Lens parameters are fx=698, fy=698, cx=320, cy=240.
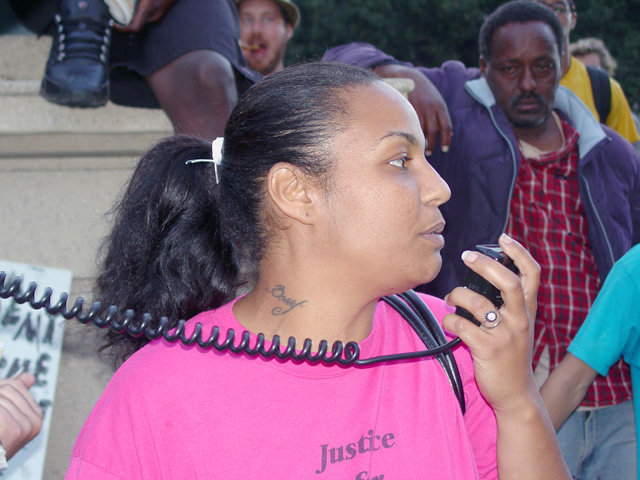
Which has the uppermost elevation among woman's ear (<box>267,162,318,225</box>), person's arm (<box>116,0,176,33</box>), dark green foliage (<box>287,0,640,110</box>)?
woman's ear (<box>267,162,318,225</box>)

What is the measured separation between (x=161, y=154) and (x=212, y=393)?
0.71m

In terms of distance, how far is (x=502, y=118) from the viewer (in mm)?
3455

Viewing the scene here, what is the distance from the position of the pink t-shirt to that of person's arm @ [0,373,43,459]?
0.87 feet

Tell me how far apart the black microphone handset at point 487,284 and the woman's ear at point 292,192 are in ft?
1.33

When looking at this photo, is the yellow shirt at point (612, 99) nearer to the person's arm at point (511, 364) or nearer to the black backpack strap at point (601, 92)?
the black backpack strap at point (601, 92)

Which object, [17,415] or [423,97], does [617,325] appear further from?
[17,415]

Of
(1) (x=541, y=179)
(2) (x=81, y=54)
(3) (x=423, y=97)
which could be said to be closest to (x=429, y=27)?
(1) (x=541, y=179)

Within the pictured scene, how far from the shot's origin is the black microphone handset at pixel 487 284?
1578 millimetres

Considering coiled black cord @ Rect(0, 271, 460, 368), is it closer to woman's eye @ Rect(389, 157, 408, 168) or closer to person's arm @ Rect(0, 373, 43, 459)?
person's arm @ Rect(0, 373, 43, 459)

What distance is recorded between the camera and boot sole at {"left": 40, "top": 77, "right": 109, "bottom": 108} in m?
2.55

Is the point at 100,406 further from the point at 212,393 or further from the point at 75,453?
the point at 212,393

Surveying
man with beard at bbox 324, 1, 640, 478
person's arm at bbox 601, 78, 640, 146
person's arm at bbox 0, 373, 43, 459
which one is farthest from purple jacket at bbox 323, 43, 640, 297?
person's arm at bbox 0, 373, 43, 459

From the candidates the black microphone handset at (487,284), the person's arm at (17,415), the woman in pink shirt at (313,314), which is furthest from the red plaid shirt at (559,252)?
the person's arm at (17,415)

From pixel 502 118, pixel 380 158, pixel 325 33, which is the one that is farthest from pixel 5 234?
pixel 325 33
